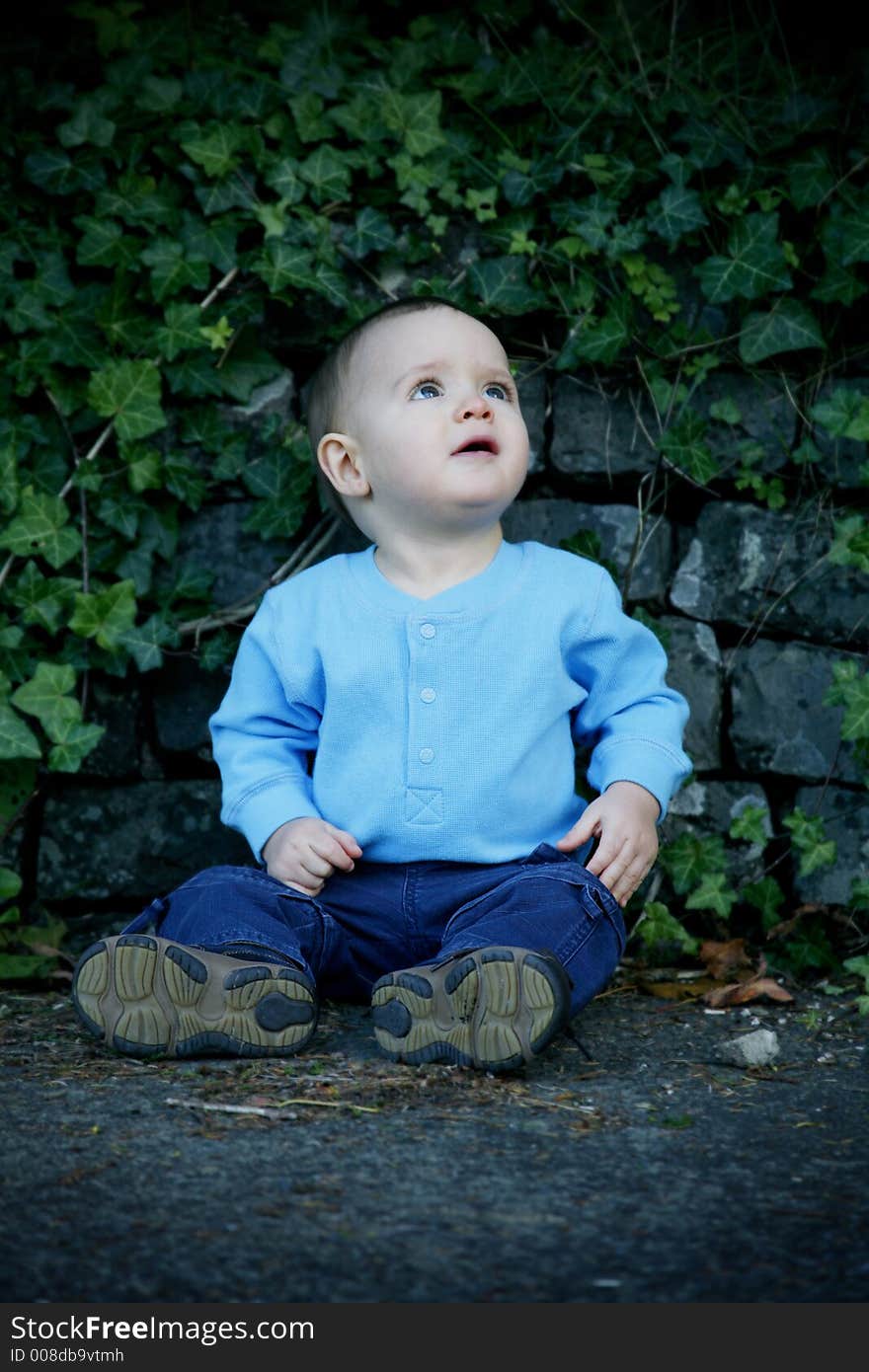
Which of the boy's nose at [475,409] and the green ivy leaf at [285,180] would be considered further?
the green ivy leaf at [285,180]

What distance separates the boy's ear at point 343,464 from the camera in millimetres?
2557

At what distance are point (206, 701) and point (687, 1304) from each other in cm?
196

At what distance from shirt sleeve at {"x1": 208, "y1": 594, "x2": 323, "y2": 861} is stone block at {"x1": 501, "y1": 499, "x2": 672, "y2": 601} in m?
0.64

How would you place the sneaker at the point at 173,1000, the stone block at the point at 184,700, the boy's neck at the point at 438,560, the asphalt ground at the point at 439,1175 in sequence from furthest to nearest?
the stone block at the point at 184,700
the boy's neck at the point at 438,560
the sneaker at the point at 173,1000
the asphalt ground at the point at 439,1175

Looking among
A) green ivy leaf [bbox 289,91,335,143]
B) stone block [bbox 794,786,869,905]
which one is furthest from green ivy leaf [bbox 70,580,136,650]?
stone block [bbox 794,786,869,905]

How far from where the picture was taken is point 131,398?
2.84 meters

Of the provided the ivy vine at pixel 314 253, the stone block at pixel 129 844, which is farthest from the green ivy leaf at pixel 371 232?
the stone block at pixel 129 844

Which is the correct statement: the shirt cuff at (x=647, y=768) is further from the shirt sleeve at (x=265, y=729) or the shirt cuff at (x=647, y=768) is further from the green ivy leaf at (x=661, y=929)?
the shirt sleeve at (x=265, y=729)

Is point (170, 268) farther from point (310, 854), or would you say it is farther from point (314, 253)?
point (310, 854)

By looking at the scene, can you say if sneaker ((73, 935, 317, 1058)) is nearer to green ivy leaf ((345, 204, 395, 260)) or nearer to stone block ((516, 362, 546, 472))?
stone block ((516, 362, 546, 472))

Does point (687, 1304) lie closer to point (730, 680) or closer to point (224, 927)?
point (224, 927)

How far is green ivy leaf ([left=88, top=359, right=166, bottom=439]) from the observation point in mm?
2836

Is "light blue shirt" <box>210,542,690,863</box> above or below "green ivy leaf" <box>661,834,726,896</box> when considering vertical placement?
above

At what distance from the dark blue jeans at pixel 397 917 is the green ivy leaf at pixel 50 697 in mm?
578
